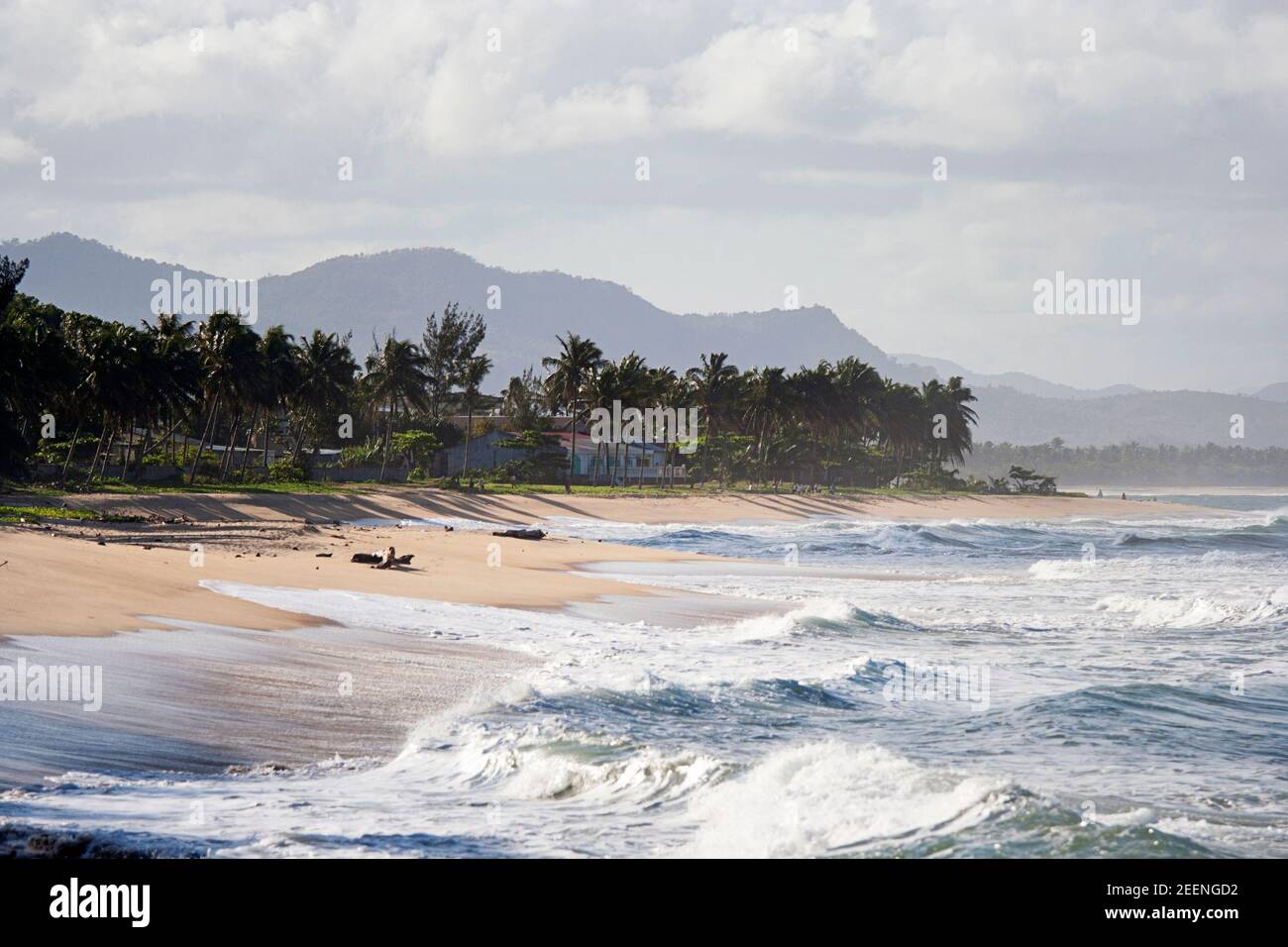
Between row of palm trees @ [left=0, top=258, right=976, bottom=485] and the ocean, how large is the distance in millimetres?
34670

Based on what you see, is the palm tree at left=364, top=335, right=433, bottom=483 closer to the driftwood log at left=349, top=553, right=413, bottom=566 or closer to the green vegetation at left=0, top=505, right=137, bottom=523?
the green vegetation at left=0, top=505, right=137, bottom=523

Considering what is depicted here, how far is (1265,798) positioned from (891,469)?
371 ft

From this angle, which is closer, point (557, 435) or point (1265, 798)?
point (1265, 798)

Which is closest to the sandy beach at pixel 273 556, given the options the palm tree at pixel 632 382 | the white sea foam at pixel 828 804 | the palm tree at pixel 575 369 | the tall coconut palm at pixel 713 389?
the white sea foam at pixel 828 804

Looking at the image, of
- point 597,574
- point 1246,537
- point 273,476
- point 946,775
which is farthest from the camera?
point 273,476

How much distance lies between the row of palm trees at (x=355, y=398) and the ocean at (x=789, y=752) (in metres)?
34.7

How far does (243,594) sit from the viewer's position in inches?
797


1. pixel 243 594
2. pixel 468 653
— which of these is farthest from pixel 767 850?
pixel 243 594

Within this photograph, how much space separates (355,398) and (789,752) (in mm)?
83286

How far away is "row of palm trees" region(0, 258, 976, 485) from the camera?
168 ft

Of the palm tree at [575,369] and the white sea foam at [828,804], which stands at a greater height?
the palm tree at [575,369]

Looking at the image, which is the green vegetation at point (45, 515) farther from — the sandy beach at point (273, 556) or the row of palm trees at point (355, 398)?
the row of palm trees at point (355, 398)

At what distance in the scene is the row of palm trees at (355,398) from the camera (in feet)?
168
